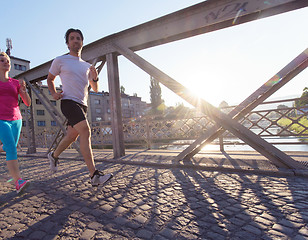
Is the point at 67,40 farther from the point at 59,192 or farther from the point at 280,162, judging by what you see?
the point at 280,162

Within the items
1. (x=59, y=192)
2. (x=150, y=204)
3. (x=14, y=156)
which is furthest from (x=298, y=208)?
(x=14, y=156)

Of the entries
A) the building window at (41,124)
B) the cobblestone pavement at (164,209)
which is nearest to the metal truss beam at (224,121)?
the cobblestone pavement at (164,209)

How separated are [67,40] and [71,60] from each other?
348mm

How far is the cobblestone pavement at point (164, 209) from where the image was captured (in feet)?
4.85

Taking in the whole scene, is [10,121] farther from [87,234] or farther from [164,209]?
[164,209]

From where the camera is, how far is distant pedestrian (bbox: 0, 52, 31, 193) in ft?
8.47

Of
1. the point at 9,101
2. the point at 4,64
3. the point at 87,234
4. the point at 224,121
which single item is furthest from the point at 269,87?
the point at 4,64

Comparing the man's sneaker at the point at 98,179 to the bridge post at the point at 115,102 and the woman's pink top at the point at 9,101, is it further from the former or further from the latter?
the bridge post at the point at 115,102

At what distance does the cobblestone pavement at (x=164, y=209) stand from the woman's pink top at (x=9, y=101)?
108 cm

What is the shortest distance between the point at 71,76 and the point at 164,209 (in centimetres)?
204

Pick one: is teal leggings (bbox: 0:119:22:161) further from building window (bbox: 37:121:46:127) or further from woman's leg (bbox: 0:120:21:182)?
building window (bbox: 37:121:46:127)

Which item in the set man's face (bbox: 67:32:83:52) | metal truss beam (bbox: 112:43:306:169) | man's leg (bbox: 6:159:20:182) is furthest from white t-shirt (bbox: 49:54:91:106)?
metal truss beam (bbox: 112:43:306:169)

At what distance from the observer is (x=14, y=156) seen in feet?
8.68

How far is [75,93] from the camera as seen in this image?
2584 mm
